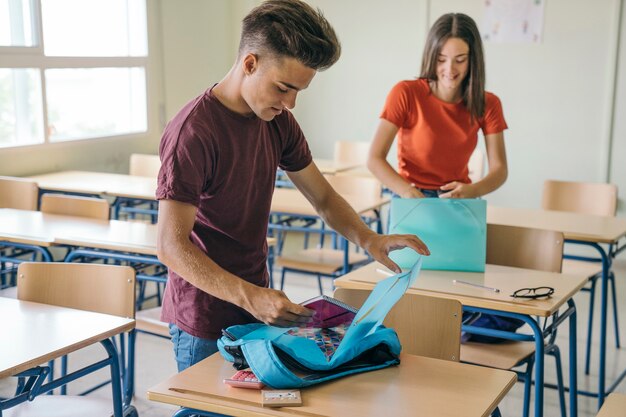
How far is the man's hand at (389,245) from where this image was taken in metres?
1.90

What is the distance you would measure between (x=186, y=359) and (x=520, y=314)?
1.13 metres

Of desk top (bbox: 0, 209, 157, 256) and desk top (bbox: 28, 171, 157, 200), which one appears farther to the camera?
desk top (bbox: 28, 171, 157, 200)

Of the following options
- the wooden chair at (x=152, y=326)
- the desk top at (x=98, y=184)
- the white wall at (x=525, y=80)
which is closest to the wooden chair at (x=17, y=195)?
the desk top at (x=98, y=184)

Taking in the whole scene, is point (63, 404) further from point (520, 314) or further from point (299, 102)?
point (299, 102)

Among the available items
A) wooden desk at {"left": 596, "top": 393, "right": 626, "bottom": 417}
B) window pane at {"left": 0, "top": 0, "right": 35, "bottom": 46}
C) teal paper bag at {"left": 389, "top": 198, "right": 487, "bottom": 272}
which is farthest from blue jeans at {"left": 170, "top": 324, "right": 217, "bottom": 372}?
window pane at {"left": 0, "top": 0, "right": 35, "bottom": 46}

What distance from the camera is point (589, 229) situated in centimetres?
356

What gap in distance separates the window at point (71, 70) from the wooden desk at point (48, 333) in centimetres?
279

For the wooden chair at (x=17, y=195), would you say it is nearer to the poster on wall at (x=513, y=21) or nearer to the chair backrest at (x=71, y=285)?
the chair backrest at (x=71, y=285)

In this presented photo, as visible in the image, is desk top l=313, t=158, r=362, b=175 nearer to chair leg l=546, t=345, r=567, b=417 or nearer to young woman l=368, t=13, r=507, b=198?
young woman l=368, t=13, r=507, b=198

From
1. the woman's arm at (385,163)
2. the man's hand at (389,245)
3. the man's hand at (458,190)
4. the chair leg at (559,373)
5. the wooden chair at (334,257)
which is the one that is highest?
the woman's arm at (385,163)

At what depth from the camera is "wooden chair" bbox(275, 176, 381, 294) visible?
13.6 feet

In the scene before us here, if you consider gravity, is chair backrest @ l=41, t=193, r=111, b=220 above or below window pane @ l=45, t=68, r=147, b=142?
below

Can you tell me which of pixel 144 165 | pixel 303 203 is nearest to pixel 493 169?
pixel 303 203

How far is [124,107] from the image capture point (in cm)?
584
